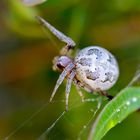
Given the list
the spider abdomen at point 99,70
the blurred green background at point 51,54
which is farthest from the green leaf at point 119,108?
the blurred green background at point 51,54

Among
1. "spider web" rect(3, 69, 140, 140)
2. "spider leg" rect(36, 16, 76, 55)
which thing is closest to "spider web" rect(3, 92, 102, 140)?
"spider web" rect(3, 69, 140, 140)

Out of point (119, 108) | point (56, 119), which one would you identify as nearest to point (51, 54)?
point (56, 119)

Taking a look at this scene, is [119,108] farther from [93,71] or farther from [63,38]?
[63,38]

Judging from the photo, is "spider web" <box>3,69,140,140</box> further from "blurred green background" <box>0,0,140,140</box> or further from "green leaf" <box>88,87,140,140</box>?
"green leaf" <box>88,87,140,140</box>

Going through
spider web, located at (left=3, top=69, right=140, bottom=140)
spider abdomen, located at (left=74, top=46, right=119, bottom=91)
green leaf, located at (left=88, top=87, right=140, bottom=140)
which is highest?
green leaf, located at (left=88, top=87, right=140, bottom=140)

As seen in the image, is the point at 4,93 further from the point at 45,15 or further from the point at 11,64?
the point at 45,15
